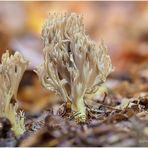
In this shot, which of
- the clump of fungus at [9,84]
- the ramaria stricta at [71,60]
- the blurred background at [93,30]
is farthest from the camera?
the blurred background at [93,30]

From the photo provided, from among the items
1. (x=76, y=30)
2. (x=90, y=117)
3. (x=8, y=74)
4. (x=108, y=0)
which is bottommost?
(x=90, y=117)

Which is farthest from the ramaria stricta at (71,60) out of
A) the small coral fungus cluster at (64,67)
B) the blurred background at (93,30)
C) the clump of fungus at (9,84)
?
the blurred background at (93,30)

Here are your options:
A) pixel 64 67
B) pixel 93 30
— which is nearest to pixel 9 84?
pixel 64 67

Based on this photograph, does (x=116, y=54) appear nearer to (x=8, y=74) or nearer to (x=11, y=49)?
(x=11, y=49)

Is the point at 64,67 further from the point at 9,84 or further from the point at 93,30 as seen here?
the point at 93,30

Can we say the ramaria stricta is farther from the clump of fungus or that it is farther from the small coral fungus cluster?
the clump of fungus

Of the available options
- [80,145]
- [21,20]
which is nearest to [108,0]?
[21,20]

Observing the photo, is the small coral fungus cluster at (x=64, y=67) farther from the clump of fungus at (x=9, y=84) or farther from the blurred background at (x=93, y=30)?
the blurred background at (x=93, y=30)
